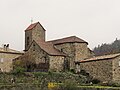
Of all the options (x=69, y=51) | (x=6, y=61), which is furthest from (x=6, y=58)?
(x=69, y=51)

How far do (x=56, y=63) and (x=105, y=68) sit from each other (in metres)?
9.49

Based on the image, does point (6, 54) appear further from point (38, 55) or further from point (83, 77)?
point (83, 77)

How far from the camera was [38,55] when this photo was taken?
6216 centimetres

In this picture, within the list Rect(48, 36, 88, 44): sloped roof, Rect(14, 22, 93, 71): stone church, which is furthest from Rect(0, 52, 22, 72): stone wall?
Rect(48, 36, 88, 44): sloped roof

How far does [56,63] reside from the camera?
6041 cm

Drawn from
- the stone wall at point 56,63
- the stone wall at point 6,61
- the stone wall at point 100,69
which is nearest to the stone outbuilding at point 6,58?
the stone wall at point 6,61

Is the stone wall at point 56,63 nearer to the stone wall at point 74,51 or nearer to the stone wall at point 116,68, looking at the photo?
the stone wall at point 74,51

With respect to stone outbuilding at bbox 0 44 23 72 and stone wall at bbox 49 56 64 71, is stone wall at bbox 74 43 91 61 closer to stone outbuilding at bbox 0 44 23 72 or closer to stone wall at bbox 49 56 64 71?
stone wall at bbox 49 56 64 71

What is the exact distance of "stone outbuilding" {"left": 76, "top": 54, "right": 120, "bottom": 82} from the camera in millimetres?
53938

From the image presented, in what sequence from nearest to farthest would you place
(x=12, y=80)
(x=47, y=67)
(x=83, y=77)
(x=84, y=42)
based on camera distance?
(x=12, y=80) → (x=83, y=77) → (x=47, y=67) → (x=84, y=42)

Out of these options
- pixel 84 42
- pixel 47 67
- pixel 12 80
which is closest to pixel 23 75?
pixel 12 80

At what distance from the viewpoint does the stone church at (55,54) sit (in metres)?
60.2

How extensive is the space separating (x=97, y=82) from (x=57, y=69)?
28.7 ft

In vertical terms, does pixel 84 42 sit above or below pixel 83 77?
above
